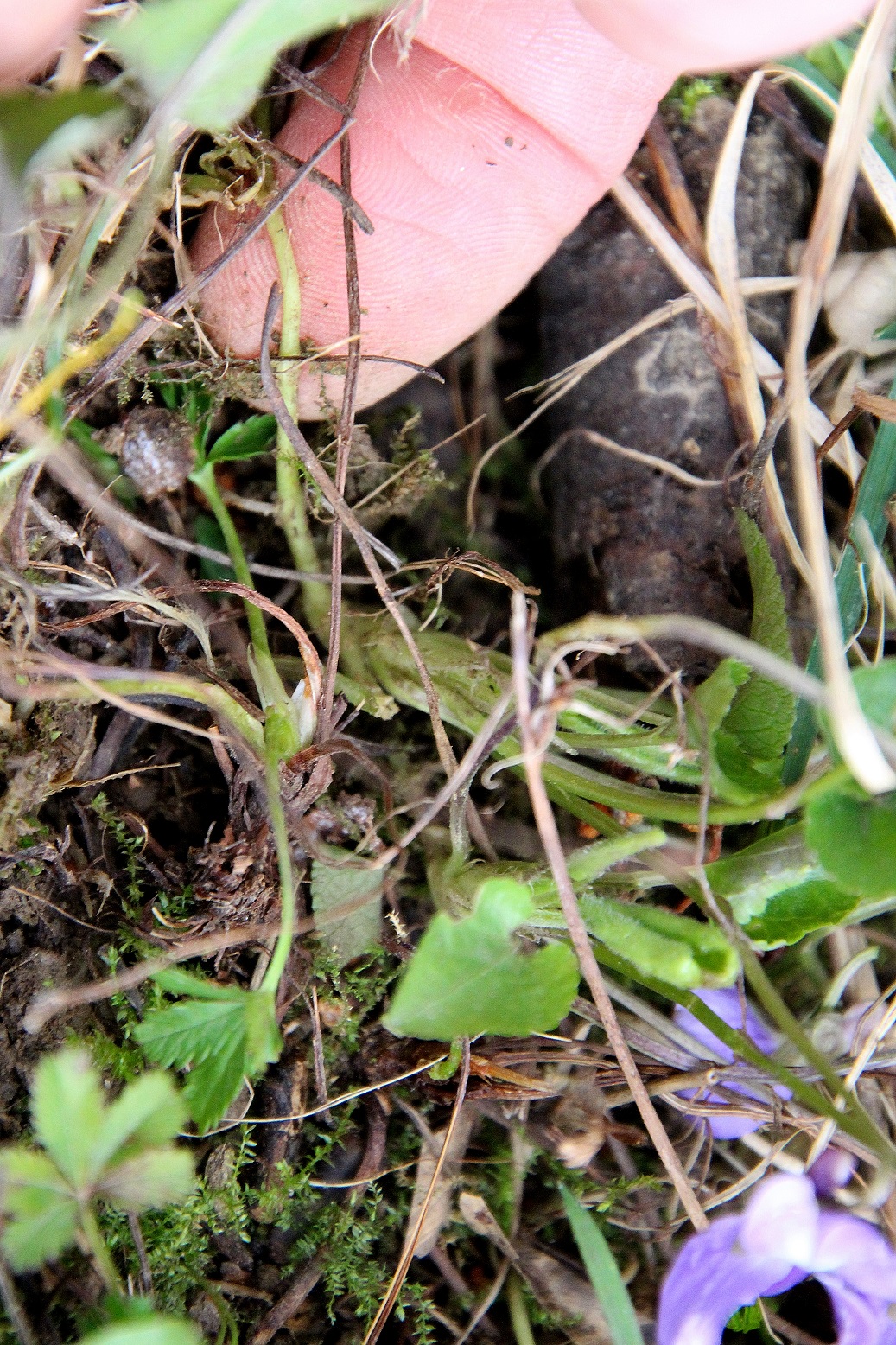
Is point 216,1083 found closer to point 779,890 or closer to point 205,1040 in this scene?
point 205,1040

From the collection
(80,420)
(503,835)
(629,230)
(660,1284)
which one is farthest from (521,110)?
(660,1284)

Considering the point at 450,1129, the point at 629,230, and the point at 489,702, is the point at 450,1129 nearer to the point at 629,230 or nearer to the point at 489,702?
the point at 489,702

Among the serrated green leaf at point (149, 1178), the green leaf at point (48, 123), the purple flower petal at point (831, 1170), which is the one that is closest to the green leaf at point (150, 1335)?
the serrated green leaf at point (149, 1178)

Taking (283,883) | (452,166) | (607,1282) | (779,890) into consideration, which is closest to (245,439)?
(452,166)

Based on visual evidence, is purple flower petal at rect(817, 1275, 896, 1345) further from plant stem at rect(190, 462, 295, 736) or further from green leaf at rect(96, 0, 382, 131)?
green leaf at rect(96, 0, 382, 131)

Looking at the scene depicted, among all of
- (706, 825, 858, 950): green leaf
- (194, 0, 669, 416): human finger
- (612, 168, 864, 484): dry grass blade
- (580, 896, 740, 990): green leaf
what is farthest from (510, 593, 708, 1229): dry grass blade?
(612, 168, 864, 484): dry grass blade

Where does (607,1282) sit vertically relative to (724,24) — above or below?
below

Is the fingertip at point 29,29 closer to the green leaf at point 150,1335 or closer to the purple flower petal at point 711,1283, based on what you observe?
the green leaf at point 150,1335
